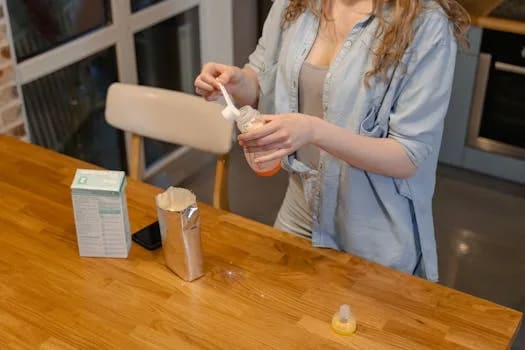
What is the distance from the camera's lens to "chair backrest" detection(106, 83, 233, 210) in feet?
6.09

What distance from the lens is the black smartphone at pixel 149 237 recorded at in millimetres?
1402

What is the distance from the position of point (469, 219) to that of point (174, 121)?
60.0 inches

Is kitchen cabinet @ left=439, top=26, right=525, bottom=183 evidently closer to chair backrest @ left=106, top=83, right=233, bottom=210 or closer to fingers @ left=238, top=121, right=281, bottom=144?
chair backrest @ left=106, top=83, right=233, bottom=210

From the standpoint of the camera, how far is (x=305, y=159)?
154 centimetres

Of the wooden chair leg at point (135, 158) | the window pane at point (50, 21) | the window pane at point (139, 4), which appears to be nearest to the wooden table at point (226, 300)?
the wooden chair leg at point (135, 158)

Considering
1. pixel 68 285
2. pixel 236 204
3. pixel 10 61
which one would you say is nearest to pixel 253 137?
pixel 68 285

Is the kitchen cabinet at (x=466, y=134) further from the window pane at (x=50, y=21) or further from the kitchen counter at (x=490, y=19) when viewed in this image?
the window pane at (x=50, y=21)

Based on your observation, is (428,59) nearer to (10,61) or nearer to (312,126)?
(312,126)

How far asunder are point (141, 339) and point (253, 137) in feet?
1.29

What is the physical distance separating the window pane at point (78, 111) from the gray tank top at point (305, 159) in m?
1.21

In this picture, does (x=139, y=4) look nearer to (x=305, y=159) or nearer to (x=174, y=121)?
(x=174, y=121)

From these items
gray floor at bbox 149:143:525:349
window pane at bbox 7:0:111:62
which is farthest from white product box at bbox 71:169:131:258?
gray floor at bbox 149:143:525:349

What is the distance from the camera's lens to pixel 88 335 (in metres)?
1.18

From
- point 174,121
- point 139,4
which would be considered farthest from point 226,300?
point 139,4
